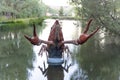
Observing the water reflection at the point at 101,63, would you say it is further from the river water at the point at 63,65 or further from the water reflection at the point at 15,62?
the water reflection at the point at 15,62

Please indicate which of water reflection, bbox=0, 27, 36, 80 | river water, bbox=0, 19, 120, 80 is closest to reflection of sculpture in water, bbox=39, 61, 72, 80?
river water, bbox=0, 19, 120, 80

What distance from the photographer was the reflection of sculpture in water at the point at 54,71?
956 cm

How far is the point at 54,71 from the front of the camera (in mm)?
10156

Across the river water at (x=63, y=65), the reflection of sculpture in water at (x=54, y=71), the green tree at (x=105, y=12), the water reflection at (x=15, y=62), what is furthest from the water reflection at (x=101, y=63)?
the water reflection at (x=15, y=62)

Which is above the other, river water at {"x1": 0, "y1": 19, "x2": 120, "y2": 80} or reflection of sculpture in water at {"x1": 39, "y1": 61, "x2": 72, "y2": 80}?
reflection of sculpture in water at {"x1": 39, "y1": 61, "x2": 72, "y2": 80}

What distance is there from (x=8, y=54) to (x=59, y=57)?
390cm

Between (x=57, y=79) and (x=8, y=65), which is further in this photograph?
(x=8, y=65)

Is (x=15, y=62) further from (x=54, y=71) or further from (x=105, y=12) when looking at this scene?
(x=105, y=12)

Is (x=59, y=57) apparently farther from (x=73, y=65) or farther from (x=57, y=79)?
(x=57, y=79)

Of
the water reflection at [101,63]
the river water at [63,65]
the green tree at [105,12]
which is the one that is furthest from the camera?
the green tree at [105,12]

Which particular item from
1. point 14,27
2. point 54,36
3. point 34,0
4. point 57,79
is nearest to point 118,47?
point 54,36

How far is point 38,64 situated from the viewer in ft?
38.2

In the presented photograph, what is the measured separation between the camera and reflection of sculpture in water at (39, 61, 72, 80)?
9.56 m

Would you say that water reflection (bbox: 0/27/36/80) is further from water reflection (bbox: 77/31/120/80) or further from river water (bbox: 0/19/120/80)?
water reflection (bbox: 77/31/120/80)
